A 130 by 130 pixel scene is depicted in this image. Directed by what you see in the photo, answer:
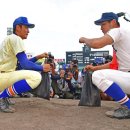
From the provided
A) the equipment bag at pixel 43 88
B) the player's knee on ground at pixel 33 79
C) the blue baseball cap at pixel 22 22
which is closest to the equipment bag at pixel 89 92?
the equipment bag at pixel 43 88

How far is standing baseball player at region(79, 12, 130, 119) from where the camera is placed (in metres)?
4.86

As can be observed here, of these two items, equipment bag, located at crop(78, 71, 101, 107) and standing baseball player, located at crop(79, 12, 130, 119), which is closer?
standing baseball player, located at crop(79, 12, 130, 119)

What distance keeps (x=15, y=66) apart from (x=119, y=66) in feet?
5.38

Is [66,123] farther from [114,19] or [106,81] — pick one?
[114,19]

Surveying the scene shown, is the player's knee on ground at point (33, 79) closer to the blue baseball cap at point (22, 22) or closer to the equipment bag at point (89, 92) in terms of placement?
the blue baseball cap at point (22, 22)

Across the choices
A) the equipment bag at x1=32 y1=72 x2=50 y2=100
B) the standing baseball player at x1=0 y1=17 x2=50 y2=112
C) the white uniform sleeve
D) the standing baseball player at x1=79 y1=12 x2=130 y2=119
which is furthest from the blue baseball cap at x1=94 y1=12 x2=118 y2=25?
the equipment bag at x1=32 y1=72 x2=50 y2=100

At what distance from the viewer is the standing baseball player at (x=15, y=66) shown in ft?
17.5

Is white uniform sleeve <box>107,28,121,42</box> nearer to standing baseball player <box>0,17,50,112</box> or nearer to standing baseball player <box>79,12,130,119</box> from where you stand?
standing baseball player <box>79,12,130,119</box>

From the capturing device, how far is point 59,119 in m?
4.76

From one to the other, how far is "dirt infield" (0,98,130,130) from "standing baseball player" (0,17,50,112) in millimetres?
361

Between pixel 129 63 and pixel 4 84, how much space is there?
6.41 feet

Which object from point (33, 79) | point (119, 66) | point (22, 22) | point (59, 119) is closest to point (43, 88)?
point (33, 79)

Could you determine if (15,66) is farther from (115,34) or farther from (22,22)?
(115,34)

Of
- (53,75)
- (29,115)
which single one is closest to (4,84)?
(29,115)
